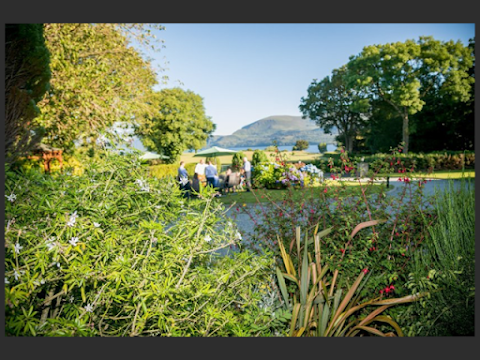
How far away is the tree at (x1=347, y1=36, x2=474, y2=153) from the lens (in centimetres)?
2192

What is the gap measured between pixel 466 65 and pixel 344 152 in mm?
22491

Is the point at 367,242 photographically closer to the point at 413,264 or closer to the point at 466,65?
the point at 413,264

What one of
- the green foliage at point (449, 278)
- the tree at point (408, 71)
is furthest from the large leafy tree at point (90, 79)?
the tree at point (408, 71)

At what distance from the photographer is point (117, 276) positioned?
197 centimetres

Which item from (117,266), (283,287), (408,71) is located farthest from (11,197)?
(408,71)

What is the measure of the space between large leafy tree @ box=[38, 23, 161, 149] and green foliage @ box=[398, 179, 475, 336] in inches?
262

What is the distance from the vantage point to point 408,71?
24844 mm

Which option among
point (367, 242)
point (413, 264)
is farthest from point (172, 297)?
point (413, 264)

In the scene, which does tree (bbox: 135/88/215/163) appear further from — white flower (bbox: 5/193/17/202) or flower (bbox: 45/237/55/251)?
flower (bbox: 45/237/55/251)

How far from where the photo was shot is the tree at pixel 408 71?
2192cm

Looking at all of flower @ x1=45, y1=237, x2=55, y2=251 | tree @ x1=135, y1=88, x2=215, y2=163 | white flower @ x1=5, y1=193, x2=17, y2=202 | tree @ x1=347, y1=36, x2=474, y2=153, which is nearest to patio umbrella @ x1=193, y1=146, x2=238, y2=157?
tree @ x1=135, y1=88, x2=215, y2=163

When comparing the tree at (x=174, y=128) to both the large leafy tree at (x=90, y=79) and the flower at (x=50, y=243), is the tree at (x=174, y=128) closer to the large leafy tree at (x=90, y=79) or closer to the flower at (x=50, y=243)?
the large leafy tree at (x=90, y=79)

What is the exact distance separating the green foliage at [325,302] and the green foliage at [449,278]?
5.4 inches

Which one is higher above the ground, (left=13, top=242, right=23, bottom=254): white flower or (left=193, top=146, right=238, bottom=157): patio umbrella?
(left=193, top=146, right=238, bottom=157): patio umbrella
